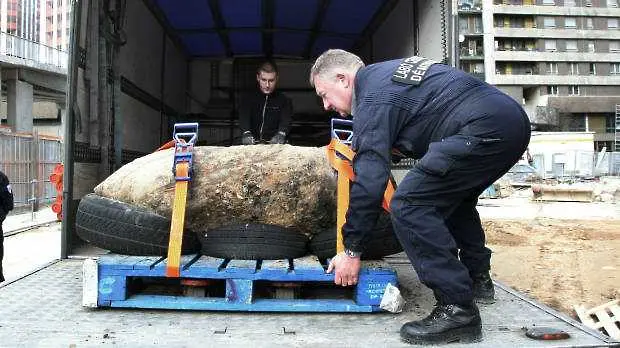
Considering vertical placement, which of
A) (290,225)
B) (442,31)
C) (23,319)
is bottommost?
(23,319)

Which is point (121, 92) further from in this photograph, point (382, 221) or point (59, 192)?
point (382, 221)

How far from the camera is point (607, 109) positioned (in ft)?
204

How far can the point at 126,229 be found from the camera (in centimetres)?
298

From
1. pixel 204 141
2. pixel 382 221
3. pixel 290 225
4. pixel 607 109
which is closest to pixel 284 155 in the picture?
pixel 290 225

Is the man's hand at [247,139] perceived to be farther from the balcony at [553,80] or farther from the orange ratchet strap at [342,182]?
the balcony at [553,80]

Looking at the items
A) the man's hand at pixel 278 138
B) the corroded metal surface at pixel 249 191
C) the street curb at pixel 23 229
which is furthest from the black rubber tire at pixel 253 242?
the street curb at pixel 23 229

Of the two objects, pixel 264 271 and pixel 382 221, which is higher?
pixel 382 221

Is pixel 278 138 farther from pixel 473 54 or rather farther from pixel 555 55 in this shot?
pixel 555 55

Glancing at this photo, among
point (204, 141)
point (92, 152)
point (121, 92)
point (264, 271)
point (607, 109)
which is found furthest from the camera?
point (607, 109)

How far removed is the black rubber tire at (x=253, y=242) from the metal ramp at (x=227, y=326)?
0.40m

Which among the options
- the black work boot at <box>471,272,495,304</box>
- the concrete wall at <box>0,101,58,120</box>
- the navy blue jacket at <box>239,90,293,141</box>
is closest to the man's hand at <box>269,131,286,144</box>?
the navy blue jacket at <box>239,90,293,141</box>

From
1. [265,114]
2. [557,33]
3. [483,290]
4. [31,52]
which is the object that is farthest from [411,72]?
[557,33]

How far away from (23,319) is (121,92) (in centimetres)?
357

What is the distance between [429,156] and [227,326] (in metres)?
1.28
